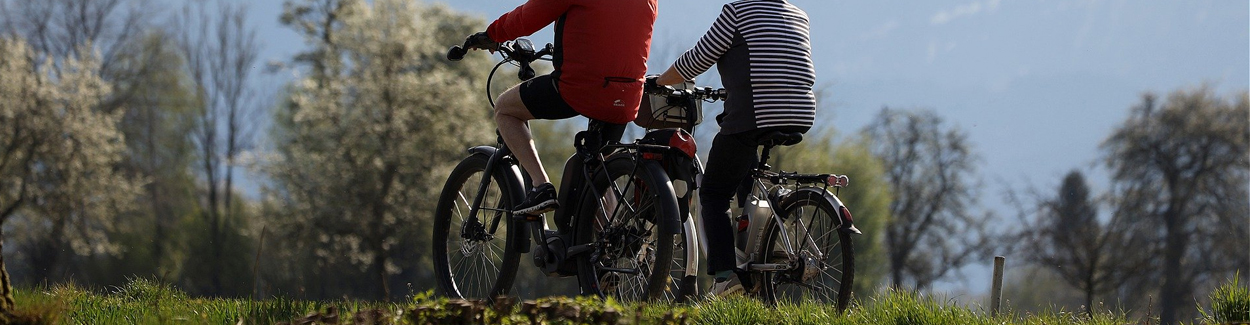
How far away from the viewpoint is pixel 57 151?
112 ft

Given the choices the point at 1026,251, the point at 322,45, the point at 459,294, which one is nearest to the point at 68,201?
the point at 322,45

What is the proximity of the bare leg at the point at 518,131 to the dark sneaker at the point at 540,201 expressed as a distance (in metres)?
0.05

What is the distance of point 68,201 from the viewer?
35.0 meters

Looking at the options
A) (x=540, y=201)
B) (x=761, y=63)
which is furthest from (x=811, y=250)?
(x=540, y=201)

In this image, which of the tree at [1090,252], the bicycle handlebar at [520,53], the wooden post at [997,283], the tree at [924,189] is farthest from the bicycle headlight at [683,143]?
the tree at [924,189]

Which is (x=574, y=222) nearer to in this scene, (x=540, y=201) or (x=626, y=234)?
(x=540, y=201)

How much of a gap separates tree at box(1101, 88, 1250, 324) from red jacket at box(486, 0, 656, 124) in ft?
109

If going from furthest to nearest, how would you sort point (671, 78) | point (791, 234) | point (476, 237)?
point (476, 237) → point (671, 78) → point (791, 234)

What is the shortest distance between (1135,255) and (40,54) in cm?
3206

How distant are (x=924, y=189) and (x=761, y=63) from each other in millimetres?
40784

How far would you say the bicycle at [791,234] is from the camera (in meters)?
5.47

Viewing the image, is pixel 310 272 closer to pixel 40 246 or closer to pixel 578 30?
pixel 40 246

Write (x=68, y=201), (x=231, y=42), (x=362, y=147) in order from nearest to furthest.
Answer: (x=362, y=147), (x=68, y=201), (x=231, y=42)

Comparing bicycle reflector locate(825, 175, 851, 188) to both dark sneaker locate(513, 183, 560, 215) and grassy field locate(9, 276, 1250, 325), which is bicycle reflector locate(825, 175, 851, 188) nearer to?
grassy field locate(9, 276, 1250, 325)
